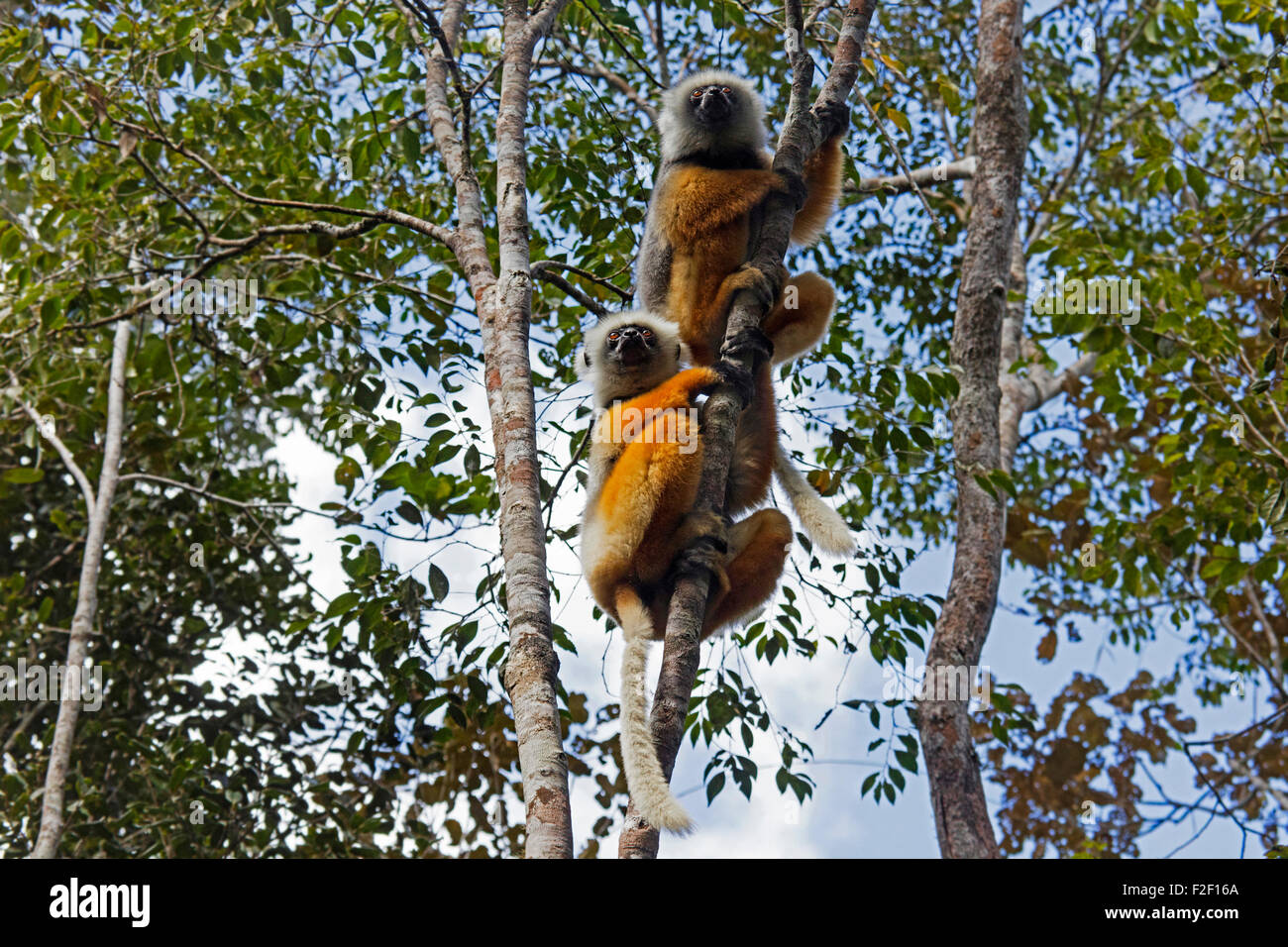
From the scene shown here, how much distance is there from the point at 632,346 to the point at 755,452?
0.86m

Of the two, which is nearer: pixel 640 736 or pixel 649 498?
pixel 640 736

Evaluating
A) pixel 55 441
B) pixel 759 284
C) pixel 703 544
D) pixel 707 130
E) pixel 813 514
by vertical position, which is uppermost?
pixel 707 130

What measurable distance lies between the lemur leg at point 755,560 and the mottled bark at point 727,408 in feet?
2.54

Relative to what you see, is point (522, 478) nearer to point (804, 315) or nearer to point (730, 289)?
point (730, 289)

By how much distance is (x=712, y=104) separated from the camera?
5805 millimetres

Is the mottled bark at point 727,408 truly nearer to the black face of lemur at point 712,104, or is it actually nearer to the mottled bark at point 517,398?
the mottled bark at point 517,398

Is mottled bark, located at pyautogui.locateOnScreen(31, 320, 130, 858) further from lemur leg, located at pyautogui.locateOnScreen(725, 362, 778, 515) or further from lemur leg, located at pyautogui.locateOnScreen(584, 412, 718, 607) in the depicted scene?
lemur leg, located at pyautogui.locateOnScreen(725, 362, 778, 515)

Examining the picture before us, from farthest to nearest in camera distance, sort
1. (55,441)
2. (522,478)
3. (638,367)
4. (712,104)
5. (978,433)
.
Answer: (55,441), (978,433), (712,104), (638,367), (522,478)

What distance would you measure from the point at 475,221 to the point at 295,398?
2484 millimetres

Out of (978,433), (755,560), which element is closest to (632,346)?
(755,560)

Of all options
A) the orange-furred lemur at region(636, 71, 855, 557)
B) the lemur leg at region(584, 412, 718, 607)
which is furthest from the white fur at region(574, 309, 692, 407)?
the lemur leg at region(584, 412, 718, 607)

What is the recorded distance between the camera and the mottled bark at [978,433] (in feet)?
19.8

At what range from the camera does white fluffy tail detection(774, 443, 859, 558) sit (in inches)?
195

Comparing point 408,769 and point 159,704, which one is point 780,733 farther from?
point 159,704
